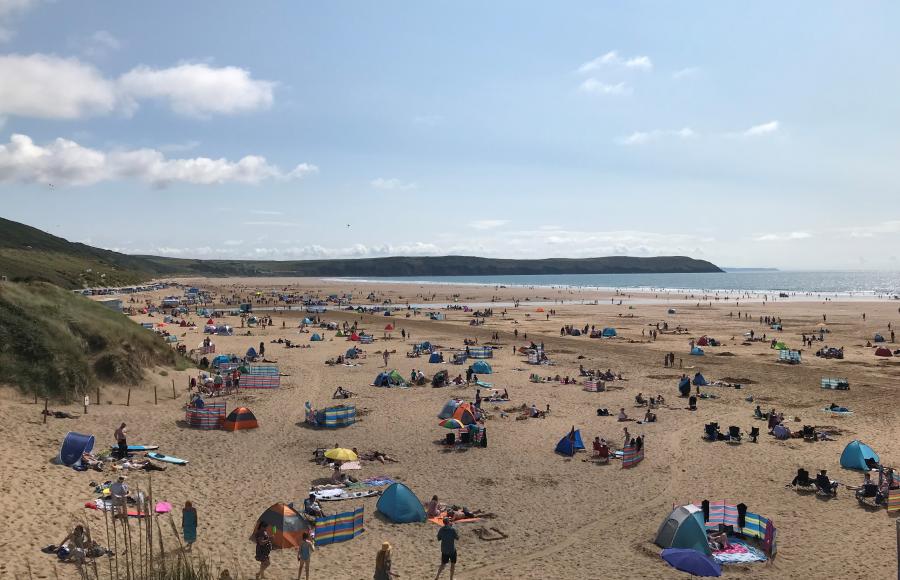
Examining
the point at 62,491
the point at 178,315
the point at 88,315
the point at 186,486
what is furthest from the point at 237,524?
the point at 178,315

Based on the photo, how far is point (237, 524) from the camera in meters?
13.4

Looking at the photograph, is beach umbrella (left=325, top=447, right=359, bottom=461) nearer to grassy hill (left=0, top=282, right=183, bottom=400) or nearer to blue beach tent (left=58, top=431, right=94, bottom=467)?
blue beach tent (left=58, top=431, right=94, bottom=467)

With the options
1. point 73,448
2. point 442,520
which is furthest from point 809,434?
point 73,448

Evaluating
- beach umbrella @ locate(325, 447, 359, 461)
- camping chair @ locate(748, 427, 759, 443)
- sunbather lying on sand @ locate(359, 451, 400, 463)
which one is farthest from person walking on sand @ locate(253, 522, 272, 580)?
camping chair @ locate(748, 427, 759, 443)

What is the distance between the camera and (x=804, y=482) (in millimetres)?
15906

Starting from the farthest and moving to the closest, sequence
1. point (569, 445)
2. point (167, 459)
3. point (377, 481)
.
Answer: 1. point (569, 445)
2. point (167, 459)
3. point (377, 481)

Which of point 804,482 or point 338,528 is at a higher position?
point 804,482

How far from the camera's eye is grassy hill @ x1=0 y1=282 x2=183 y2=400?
67.4 feet

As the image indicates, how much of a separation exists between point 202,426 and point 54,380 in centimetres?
560

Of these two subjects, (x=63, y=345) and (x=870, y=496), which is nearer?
(x=870, y=496)

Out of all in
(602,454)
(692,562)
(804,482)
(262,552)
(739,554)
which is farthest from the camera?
(602,454)

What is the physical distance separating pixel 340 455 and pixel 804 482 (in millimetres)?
13216

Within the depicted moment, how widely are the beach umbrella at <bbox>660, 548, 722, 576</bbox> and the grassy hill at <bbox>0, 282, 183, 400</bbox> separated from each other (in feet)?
67.7

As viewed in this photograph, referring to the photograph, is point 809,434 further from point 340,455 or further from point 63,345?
point 63,345
